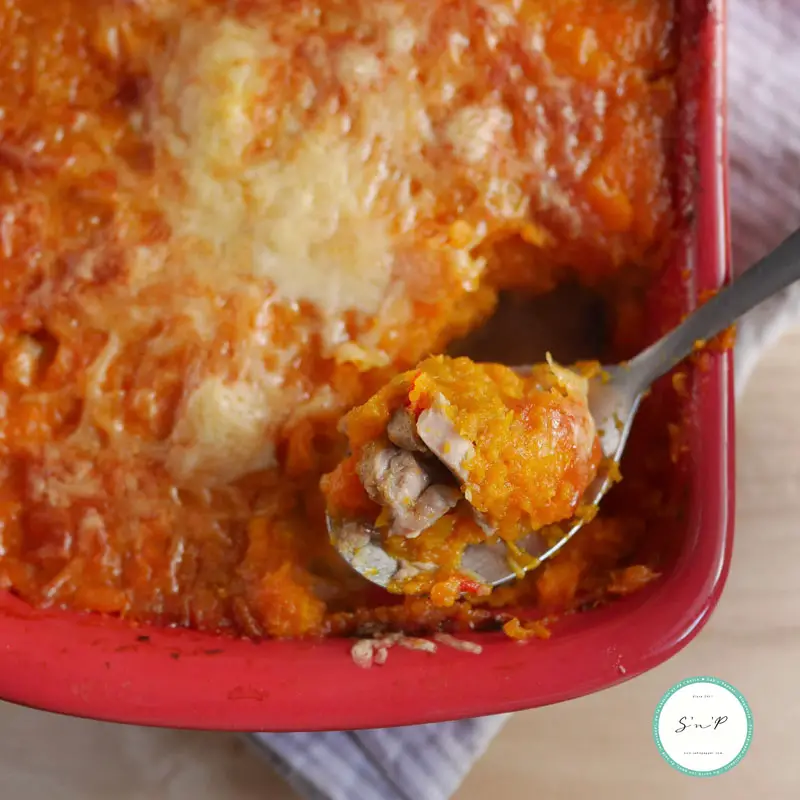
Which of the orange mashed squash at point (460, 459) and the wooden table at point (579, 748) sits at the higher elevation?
the orange mashed squash at point (460, 459)

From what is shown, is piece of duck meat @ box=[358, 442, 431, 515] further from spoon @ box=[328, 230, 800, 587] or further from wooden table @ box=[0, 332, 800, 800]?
wooden table @ box=[0, 332, 800, 800]

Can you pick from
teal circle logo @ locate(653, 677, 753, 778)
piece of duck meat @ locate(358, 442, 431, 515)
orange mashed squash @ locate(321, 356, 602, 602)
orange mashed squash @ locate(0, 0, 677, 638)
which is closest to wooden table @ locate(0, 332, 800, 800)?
teal circle logo @ locate(653, 677, 753, 778)

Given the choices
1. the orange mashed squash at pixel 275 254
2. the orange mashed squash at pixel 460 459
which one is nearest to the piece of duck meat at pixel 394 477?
the orange mashed squash at pixel 460 459

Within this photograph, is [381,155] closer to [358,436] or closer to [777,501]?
[358,436]

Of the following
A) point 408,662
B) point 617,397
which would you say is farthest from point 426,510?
point 617,397

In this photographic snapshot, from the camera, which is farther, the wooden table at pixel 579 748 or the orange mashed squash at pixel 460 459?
the wooden table at pixel 579 748

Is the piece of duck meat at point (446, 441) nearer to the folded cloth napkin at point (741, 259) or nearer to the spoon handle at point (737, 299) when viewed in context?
the spoon handle at point (737, 299)

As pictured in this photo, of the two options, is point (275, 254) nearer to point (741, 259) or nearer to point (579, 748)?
point (741, 259)
